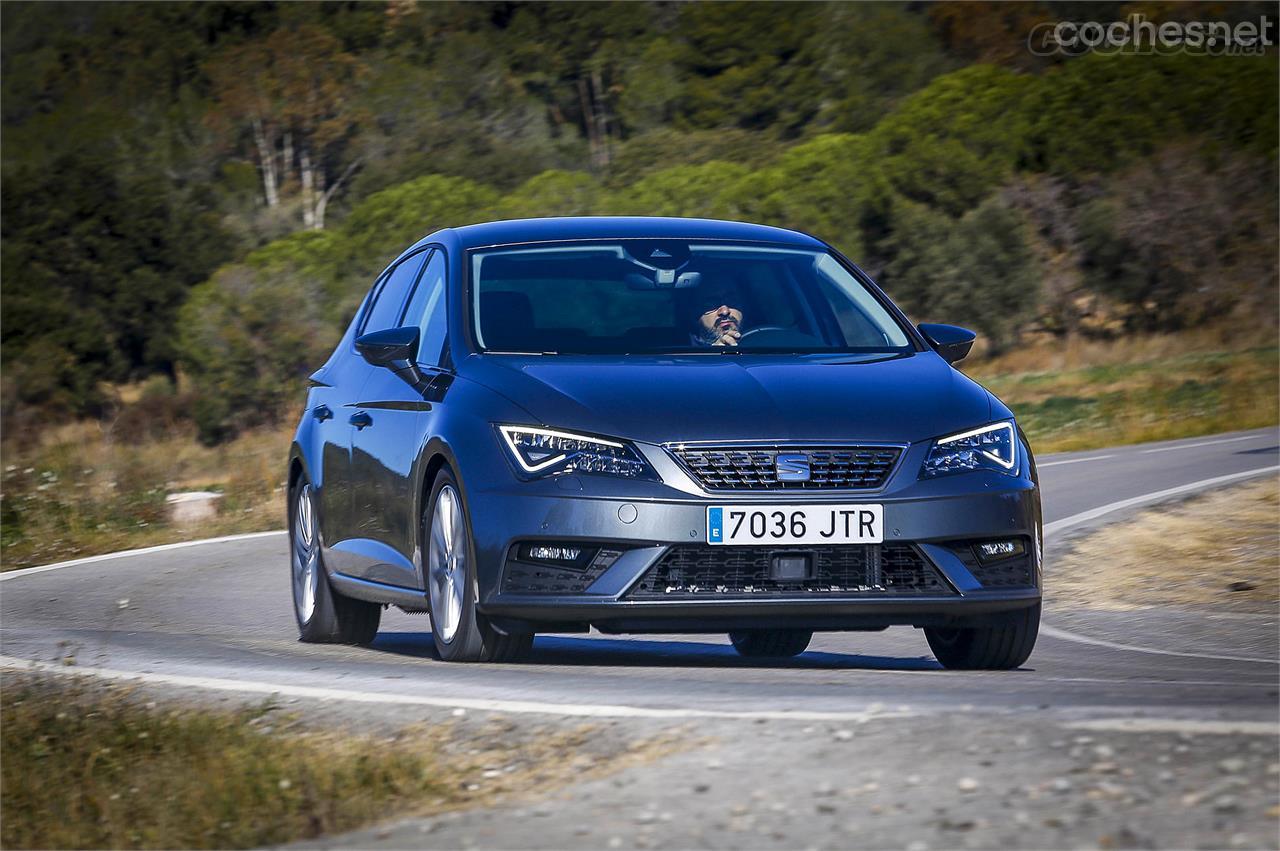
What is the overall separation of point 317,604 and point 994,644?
11.1ft

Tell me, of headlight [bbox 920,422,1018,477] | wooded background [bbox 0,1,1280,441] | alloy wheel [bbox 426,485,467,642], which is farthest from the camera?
wooded background [bbox 0,1,1280,441]

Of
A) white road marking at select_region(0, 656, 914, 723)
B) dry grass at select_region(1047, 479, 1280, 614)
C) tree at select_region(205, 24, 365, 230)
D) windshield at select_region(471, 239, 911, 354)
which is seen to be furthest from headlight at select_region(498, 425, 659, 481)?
tree at select_region(205, 24, 365, 230)

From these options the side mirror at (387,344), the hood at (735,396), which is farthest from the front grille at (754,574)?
the side mirror at (387,344)

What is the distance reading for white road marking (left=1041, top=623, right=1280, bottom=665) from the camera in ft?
28.7

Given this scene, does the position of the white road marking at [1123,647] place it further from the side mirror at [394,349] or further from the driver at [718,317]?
the side mirror at [394,349]

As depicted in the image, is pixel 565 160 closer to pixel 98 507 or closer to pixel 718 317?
pixel 98 507

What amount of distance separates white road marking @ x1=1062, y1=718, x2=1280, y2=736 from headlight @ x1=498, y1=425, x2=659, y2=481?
2.24m

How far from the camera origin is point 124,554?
1543 centimetres

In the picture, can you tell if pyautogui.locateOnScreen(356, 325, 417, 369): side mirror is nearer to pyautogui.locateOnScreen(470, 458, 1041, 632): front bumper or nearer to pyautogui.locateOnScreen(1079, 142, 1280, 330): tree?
pyautogui.locateOnScreen(470, 458, 1041, 632): front bumper

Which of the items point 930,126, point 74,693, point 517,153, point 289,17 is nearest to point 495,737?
point 74,693

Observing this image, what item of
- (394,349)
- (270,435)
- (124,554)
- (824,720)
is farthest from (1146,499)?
(270,435)

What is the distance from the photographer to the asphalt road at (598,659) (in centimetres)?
637

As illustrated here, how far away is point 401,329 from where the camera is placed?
27.9 ft

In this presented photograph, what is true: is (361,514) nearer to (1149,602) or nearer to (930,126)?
(1149,602)
